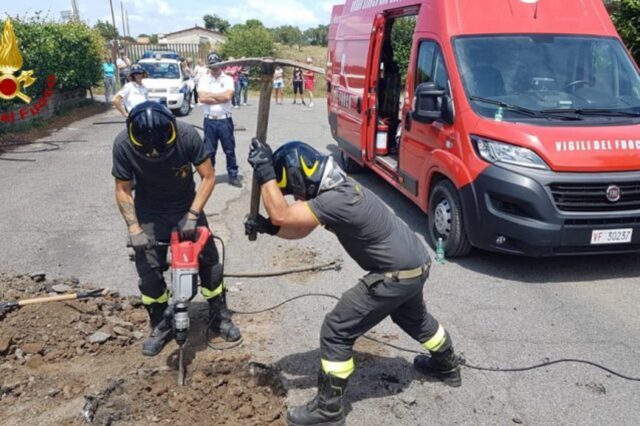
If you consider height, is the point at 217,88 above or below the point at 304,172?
below

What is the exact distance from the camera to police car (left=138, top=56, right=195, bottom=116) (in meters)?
18.8

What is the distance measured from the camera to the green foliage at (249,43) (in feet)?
115

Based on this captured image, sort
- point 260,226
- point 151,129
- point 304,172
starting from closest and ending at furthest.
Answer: point 304,172, point 260,226, point 151,129

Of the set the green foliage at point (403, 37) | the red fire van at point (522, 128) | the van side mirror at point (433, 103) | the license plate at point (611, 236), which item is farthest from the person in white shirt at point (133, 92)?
the green foliage at point (403, 37)

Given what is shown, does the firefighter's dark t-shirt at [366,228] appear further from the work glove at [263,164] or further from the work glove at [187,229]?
the work glove at [187,229]

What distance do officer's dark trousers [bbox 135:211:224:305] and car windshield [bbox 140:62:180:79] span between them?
16834 mm

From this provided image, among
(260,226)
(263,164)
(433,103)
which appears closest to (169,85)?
(433,103)

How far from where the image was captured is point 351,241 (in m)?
3.24

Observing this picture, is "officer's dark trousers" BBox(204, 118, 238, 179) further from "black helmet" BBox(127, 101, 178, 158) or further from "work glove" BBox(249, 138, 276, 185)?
"work glove" BBox(249, 138, 276, 185)

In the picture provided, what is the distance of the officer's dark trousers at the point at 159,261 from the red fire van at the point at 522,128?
2543 millimetres

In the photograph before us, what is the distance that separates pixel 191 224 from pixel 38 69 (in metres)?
14.2

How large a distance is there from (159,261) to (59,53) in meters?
16.0

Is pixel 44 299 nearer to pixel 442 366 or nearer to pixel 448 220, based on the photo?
pixel 442 366

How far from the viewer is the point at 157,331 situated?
4.23 metres
